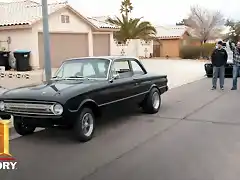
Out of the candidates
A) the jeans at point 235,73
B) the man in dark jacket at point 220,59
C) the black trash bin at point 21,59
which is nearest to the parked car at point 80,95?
the man in dark jacket at point 220,59

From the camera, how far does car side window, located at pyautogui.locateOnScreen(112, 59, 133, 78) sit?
7.70 metres

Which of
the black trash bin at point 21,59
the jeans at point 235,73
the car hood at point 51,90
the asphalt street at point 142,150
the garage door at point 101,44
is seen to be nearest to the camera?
the asphalt street at point 142,150

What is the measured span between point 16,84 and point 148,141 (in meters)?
9.09

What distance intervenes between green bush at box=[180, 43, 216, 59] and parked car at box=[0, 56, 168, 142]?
1058 inches

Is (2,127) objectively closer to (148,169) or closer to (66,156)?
(66,156)

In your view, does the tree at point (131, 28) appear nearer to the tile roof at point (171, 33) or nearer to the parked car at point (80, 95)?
the tile roof at point (171, 33)

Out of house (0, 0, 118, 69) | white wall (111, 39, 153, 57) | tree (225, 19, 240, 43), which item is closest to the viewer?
house (0, 0, 118, 69)

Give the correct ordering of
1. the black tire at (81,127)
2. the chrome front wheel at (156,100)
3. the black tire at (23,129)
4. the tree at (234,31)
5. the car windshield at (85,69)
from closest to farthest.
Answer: the black tire at (81,127) < the black tire at (23,129) < the car windshield at (85,69) < the chrome front wheel at (156,100) < the tree at (234,31)

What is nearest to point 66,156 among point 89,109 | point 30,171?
point 30,171

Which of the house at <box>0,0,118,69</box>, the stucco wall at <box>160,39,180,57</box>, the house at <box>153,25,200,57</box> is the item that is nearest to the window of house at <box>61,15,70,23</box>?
the house at <box>0,0,118,69</box>

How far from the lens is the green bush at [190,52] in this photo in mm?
34688

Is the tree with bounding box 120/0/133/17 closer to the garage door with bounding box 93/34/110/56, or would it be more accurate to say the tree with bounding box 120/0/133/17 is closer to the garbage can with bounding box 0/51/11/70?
the garage door with bounding box 93/34/110/56

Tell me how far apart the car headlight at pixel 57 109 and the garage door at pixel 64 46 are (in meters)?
13.7

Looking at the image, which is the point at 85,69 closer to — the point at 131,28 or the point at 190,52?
the point at 131,28
